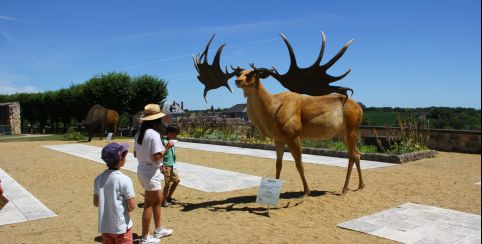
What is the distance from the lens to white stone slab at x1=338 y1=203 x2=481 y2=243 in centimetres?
464

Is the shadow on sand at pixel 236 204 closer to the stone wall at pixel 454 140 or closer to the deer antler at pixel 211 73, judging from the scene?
the deer antler at pixel 211 73

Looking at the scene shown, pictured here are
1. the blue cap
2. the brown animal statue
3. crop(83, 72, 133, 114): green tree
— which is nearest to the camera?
the blue cap

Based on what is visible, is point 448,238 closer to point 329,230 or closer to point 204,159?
point 329,230

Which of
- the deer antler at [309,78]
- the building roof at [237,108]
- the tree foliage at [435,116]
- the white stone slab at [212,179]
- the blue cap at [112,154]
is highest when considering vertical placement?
the building roof at [237,108]

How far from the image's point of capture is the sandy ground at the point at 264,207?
4.94m

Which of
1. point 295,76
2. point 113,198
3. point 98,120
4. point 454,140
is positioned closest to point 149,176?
point 113,198

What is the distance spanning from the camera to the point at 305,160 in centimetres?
1186

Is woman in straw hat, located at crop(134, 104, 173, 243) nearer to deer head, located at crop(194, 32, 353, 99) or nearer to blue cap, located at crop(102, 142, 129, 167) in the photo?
blue cap, located at crop(102, 142, 129, 167)

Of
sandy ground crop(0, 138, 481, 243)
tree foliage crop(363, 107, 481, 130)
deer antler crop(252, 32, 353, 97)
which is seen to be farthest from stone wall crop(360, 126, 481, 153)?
deer antler crop(252, 32, 353, 97)

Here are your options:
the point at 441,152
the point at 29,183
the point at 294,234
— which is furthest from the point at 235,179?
the point at 441,152

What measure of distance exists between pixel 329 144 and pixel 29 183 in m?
10.2

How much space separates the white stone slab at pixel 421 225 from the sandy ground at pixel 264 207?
0.79 feet

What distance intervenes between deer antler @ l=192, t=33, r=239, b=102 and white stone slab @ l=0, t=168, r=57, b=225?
133 inches

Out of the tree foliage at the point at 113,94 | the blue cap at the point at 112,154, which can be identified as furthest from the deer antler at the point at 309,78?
the tree foliage at the point at 113,94
